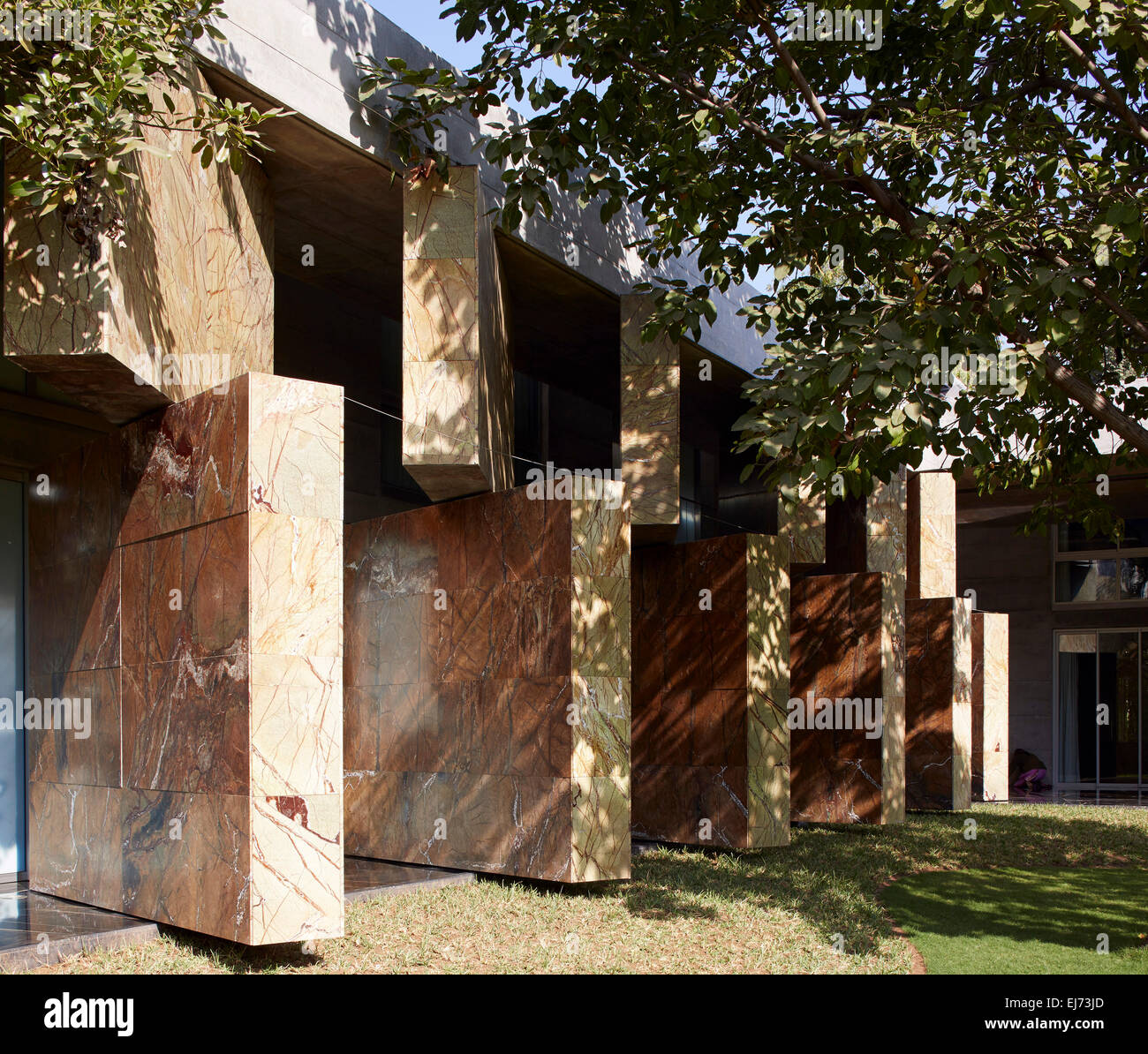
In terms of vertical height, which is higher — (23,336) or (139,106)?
(139,106)

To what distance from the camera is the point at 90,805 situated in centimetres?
952

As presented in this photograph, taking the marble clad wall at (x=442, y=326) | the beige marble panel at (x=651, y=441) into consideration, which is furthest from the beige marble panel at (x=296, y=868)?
the beige marble panel at (x=651, y=441)

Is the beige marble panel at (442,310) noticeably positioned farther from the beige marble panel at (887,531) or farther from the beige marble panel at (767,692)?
the beige marble panel at (887,531)

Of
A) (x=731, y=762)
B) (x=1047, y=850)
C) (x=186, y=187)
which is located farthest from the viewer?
(x=1047, y=850)

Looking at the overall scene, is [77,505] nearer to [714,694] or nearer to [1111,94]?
[714,694]

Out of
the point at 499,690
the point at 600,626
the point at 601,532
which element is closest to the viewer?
the point at 600,626

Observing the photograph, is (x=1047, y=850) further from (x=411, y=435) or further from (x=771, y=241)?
(x=411, y=435)

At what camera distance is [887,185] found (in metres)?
10.9

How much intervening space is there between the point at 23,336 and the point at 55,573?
3.20 m

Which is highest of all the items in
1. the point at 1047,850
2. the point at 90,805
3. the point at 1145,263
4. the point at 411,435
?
the point at 1145,263

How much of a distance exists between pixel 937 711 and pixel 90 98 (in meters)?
16.3

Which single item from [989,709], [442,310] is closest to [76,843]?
[442,310]
